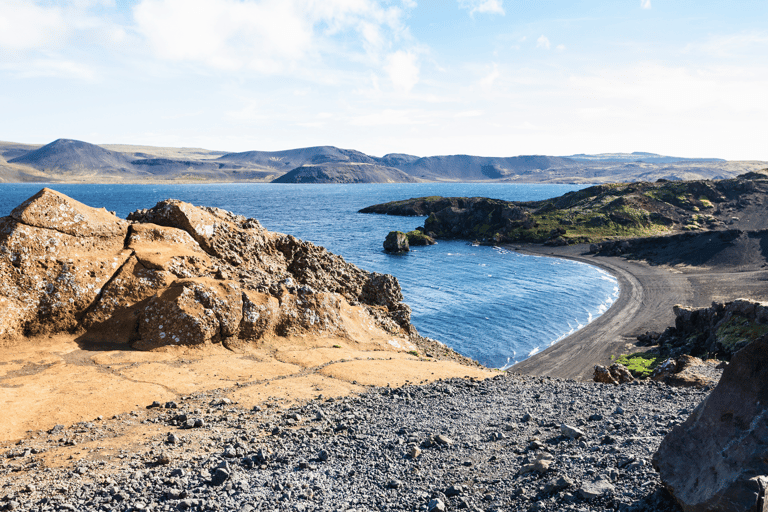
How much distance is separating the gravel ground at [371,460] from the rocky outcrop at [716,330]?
3377 centimetres

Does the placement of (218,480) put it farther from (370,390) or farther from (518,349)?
(518,349)

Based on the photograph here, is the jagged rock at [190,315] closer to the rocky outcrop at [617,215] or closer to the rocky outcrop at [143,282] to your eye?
the rocky outcrop at [143,282]

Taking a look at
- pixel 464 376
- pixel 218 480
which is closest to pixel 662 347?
pixel 464 376

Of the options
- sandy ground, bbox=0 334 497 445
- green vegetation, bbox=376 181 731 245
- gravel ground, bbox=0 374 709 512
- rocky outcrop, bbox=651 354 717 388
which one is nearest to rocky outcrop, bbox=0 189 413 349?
sandy ground, bbox=0 334 497 445

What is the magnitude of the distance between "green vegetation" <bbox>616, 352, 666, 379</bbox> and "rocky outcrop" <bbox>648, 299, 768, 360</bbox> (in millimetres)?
1838

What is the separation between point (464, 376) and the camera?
2448cm

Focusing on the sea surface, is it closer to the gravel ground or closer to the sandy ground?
the sandy ground

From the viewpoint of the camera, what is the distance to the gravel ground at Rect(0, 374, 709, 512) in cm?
1087

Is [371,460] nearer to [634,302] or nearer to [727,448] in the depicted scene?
[727,448]

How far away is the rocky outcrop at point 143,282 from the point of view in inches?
902

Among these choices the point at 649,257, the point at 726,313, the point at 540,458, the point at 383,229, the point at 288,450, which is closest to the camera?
the point at 540,458

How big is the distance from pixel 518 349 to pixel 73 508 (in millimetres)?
56465

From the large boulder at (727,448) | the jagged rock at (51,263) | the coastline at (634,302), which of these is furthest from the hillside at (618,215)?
the large boulder at (727,448)

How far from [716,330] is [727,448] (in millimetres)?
49641
